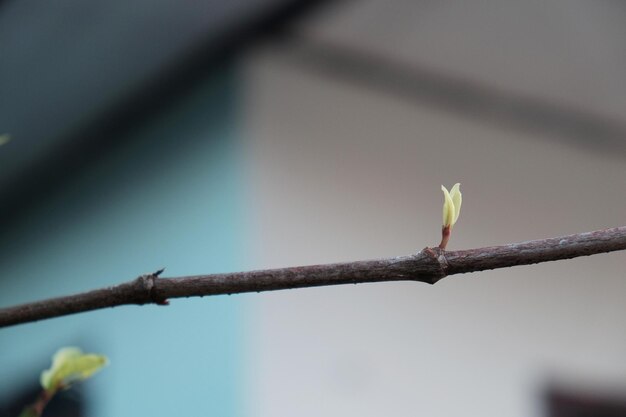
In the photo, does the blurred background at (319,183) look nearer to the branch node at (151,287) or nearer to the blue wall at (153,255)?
the blue wall at (153,255)

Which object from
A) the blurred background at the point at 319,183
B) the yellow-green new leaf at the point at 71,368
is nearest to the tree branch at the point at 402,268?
the yellow-green new leaf at the point at 71,368

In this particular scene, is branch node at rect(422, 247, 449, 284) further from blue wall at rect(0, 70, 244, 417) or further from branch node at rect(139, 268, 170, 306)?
blue wall at rect(0, 70, 244, 417)

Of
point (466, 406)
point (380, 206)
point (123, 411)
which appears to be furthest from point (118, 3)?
point (466, 406)

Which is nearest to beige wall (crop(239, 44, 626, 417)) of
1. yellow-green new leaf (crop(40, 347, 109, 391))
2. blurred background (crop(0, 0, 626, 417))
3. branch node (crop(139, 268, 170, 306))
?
blurred background (crop(0, 0, 626, 417))

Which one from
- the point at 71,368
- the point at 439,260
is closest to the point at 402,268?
the point at 439,260

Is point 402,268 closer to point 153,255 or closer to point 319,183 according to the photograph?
point 319,183
